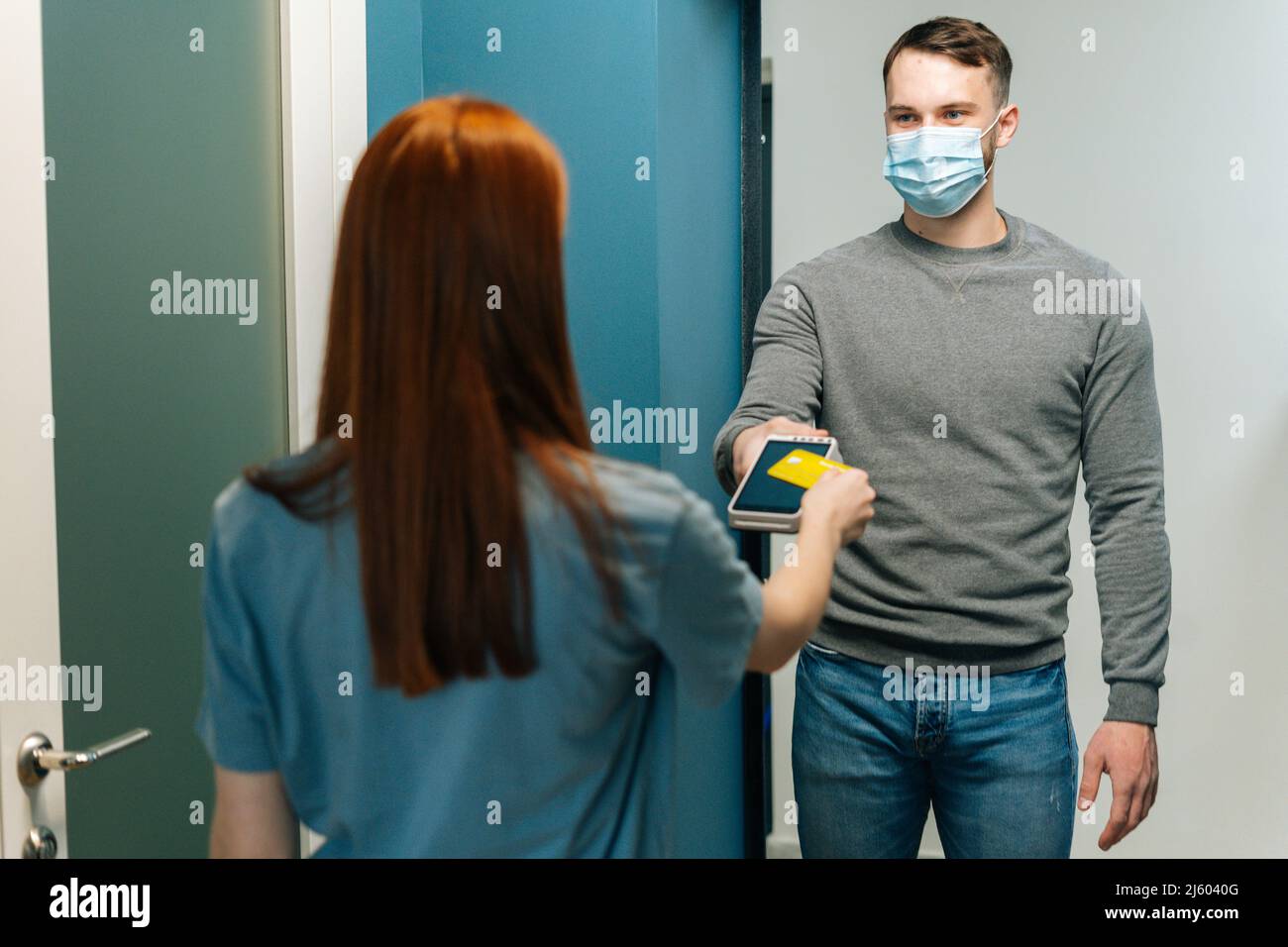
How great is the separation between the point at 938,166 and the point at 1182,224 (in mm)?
566

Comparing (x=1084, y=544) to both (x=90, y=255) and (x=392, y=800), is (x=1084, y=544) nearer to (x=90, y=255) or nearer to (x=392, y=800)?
(x=392, y=800)

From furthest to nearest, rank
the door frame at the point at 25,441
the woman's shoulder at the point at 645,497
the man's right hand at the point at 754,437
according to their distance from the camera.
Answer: the man's right hand at the point at 754,437, the door frame at the point at 25,441, the woman's shoulder at the point at 645,497

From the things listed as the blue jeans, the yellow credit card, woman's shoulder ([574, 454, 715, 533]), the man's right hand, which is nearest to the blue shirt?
woman's shoulder ([574, 454, 715, 533])

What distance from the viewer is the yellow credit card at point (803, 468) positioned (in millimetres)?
1007

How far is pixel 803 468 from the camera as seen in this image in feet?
3.36

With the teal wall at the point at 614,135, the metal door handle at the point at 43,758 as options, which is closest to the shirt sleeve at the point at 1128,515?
the teal wall at the point at 614,135

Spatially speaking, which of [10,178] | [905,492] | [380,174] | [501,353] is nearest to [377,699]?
[501,353]

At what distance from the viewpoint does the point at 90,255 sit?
43.6 inches

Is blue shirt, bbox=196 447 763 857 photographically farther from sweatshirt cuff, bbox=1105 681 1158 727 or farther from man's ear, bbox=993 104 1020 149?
man's ear, bbox=993 104 1020 149

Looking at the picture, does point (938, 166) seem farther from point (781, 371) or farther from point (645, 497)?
point (645, 497)

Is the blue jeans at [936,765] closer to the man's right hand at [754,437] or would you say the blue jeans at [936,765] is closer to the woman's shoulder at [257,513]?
the man's right hand at [754,437]

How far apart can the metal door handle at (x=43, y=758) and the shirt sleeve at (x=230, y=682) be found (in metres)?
0.25

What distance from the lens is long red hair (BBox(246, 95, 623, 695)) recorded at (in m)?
0.73

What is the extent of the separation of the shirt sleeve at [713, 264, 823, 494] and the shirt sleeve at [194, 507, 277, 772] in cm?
62
